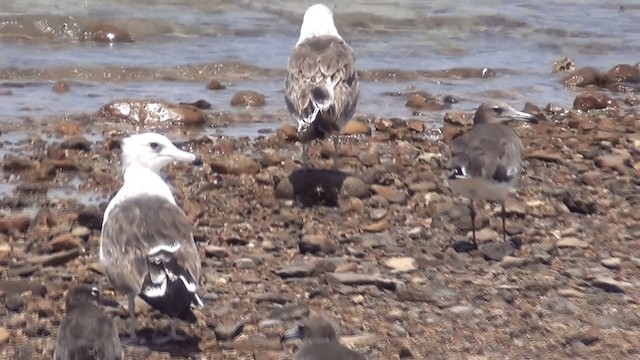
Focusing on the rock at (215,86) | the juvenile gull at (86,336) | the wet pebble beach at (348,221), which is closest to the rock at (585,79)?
the wet pebble beach at (348,221)

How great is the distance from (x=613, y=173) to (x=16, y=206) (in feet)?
14.9

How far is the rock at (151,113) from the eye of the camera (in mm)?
13875

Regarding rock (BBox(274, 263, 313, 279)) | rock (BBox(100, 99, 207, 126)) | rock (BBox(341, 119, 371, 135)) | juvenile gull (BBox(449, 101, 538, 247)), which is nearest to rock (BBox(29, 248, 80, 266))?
rock (BBox(274, 263, 313, 279))

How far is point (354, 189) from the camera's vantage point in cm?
1091

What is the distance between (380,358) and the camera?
25.9 ft

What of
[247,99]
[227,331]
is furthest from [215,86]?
[227,331]

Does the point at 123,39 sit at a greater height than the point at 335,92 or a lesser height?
lesser

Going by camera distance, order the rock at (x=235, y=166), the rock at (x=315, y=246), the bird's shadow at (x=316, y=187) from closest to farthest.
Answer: the rock at (x=315, y=246) → the bird's shadow at (x=316, y=187) → the rock at (x=235, y=166)

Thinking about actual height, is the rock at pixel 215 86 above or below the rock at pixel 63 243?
below

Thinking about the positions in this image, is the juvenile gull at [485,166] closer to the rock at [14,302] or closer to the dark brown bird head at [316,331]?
the dark brown bird head at [316,331]

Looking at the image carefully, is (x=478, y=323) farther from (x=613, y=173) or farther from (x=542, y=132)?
(x=542, y=132)

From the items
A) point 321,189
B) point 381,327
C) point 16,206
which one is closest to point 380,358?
point 381,327

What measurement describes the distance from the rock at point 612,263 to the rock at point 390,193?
177cm

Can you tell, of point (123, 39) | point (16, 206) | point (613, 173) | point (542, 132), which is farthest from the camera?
point (123, 39)
